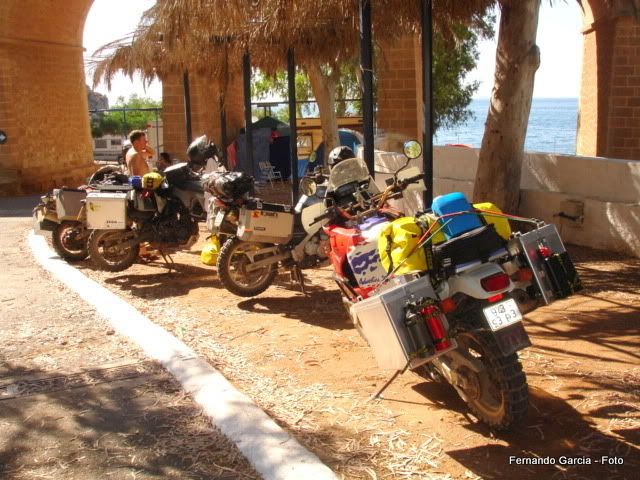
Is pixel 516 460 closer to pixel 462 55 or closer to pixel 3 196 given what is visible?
pixel 3 196

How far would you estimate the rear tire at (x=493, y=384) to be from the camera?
12.1 ft

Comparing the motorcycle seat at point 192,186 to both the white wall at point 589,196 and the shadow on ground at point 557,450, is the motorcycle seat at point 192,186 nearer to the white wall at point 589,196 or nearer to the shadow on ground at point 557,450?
the white wall at point 589,196

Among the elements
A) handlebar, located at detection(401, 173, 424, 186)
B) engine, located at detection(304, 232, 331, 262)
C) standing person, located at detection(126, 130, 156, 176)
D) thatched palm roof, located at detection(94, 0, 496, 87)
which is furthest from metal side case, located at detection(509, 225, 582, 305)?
standing person, located at detection(126, 130, 156, 176)

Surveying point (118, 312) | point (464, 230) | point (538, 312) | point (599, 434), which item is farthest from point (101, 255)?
point (599, 434)

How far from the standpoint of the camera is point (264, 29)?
400 inches

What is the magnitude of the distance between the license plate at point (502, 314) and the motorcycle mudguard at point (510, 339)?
3cm

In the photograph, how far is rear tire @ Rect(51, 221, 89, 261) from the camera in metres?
9.41

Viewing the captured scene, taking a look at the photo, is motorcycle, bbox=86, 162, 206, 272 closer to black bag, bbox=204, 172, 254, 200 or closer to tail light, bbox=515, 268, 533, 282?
black bag, bbox=204, 172, 254, 200

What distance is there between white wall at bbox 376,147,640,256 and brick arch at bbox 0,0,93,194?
1345 centimetres

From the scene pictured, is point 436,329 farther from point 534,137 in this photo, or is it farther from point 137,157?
point 534,137

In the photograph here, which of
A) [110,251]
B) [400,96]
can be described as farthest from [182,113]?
[110,251]

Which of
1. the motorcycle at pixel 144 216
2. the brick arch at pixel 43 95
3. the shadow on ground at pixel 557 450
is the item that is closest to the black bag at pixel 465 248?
the shadow on ground at pixel 557 450

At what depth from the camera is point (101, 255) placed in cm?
861

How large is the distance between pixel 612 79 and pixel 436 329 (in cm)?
1066
